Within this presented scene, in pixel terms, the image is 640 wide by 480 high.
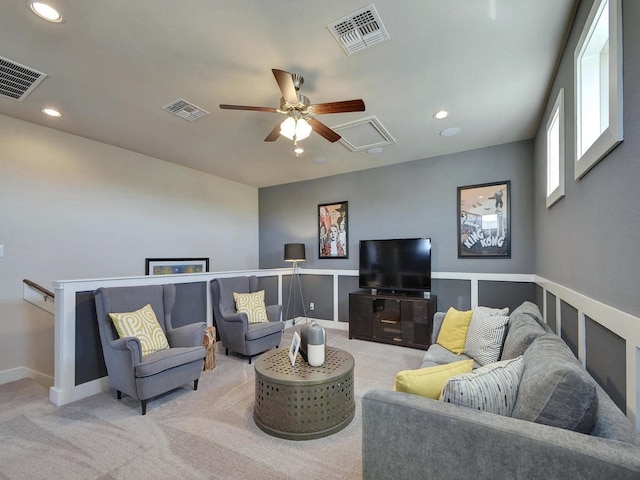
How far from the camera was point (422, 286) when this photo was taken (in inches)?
173

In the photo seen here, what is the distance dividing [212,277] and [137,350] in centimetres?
161

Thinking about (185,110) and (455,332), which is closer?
(455,332)

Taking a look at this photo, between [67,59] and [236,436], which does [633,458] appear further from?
[67,59]

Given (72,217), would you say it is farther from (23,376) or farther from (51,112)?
(23,376)

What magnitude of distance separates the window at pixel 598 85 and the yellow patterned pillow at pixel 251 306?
352 centimetres

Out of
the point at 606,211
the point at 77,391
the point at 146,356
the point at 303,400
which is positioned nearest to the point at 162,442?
the point at 146,356

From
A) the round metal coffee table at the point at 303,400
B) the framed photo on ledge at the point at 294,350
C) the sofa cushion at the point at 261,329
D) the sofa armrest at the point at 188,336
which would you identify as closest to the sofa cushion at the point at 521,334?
the round metal coffee table at the point at 303,400

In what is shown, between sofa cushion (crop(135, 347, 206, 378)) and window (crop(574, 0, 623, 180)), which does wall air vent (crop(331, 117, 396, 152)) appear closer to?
window (crop(574, 0, 623, 180))

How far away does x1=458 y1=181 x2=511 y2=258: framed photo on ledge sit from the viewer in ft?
13.6

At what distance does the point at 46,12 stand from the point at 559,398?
10.9ft

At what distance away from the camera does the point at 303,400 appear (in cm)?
215

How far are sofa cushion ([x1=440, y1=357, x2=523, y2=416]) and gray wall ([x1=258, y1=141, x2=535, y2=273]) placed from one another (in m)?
3.26

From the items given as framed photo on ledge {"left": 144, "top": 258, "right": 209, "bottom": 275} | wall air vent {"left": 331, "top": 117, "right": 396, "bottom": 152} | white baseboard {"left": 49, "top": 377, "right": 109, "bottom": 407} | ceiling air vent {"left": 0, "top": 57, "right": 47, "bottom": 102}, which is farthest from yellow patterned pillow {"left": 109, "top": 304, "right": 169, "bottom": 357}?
wall air vent {"left": 331, "top": 117, "right": 396, "bottom": 152}

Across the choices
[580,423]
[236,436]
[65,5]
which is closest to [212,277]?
[236,436]
